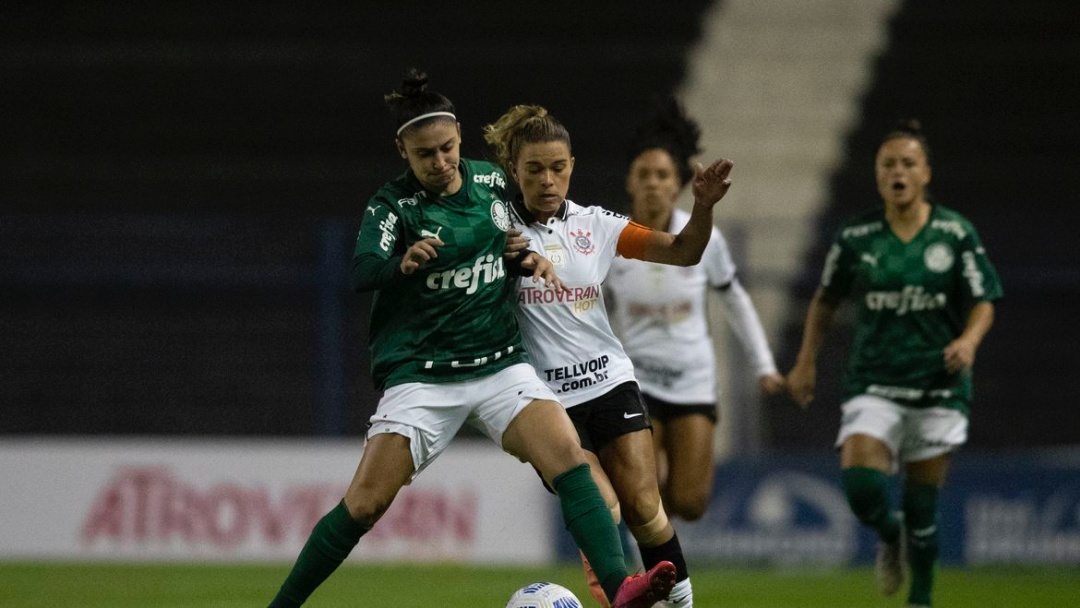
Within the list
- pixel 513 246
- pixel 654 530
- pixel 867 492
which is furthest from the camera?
pixel 867 492

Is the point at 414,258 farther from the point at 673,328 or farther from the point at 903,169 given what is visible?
the point at 903,169

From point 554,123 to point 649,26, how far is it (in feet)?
34.5

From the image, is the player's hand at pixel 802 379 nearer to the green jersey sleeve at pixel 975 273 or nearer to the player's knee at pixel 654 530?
the green jersey sleeve at pixel 975 273

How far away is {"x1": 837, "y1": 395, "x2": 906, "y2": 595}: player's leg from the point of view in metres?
7.47

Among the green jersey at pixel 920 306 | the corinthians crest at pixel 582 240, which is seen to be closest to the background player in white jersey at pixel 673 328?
the green jersey at pixel 920 306

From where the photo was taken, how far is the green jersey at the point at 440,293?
18.5 ft

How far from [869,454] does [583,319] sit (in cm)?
205

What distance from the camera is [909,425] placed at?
25.0 feet

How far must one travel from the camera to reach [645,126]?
8.16 meters

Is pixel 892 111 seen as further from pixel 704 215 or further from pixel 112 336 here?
pixel 704 215

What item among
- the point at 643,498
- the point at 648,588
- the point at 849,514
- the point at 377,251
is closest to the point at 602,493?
the point at 643,498

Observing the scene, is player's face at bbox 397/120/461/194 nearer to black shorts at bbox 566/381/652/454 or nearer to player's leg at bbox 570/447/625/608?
black shorts at bbox 566/381/652/454

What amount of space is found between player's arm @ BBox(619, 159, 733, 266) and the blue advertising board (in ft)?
17.0

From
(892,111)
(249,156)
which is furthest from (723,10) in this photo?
(249,156)
